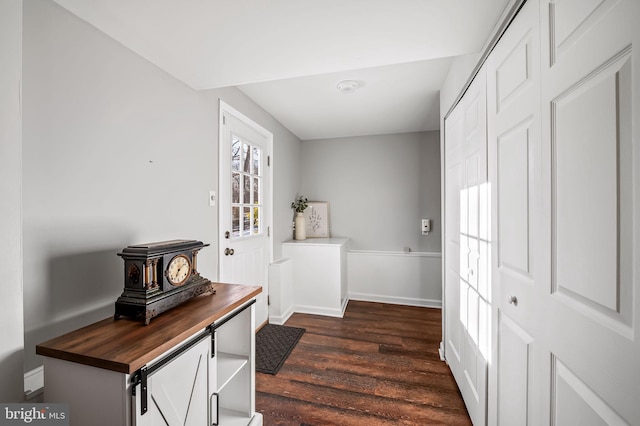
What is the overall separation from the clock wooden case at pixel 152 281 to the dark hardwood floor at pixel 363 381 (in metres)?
1.06

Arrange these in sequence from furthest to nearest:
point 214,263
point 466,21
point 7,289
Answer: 1. point 214,263
2. point 466,21
3. point 7,289

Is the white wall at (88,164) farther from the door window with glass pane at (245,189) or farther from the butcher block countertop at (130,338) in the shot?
the door window with glass pane at (245,189)

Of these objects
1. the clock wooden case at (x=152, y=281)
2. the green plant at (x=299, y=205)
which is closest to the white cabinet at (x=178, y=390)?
the clock wooden case at (x=152, y=281)

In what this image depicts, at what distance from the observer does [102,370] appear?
810 millimetres

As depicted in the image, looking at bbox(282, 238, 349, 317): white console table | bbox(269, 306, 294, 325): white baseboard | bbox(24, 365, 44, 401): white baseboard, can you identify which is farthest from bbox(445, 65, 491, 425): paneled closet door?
bbox(24, 365, 44, 401): white baseboard

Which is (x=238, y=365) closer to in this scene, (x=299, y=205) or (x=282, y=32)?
(x=282, y=32)

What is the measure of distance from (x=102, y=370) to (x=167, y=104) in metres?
1.43

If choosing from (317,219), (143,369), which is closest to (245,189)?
(317,219)

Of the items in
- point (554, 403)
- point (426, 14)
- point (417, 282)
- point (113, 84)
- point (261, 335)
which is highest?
point (426, 14)

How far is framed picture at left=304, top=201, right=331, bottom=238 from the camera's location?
3.95m

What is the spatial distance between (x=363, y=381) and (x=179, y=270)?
161 cm

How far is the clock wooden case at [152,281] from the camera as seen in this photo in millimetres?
1072

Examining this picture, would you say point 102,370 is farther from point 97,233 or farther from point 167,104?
point 167,104

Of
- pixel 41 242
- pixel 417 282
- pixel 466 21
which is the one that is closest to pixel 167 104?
pixel 41 242
